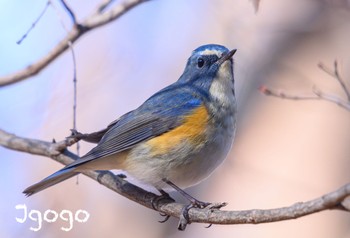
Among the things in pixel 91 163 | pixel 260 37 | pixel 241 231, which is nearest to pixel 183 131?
pixel 91 163

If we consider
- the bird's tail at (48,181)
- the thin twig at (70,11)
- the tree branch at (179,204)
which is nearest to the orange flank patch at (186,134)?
the tree branch at (179,204)

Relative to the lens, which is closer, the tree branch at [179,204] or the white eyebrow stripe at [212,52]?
the tree branch at [179,204]

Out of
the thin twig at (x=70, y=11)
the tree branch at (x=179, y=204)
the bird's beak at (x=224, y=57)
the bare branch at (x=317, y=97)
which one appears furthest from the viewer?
the bird's beak at (x=224, y=57)

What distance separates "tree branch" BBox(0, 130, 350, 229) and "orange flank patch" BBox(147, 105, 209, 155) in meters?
0.30

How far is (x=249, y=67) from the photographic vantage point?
595 cm

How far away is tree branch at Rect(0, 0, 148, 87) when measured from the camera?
13.3 ft

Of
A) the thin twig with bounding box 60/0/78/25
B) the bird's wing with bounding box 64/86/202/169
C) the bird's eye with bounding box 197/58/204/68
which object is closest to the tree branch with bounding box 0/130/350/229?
Answer: the bird's wing with bounding box 64/86/202/169

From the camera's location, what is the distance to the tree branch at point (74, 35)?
4064 millimetres

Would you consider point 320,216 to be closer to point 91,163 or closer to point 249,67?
point 249,67

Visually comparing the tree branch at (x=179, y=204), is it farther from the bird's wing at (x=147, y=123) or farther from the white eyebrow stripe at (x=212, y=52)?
the white eyebrow stripe at (x=212, y=52)

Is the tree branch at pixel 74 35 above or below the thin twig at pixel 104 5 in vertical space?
below

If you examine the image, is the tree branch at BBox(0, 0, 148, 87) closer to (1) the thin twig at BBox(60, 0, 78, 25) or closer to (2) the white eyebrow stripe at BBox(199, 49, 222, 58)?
(1) the thin twig at BBox(60, 0, 78, 25)

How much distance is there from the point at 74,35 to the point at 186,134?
37.0 inches

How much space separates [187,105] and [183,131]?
247 millimetres
